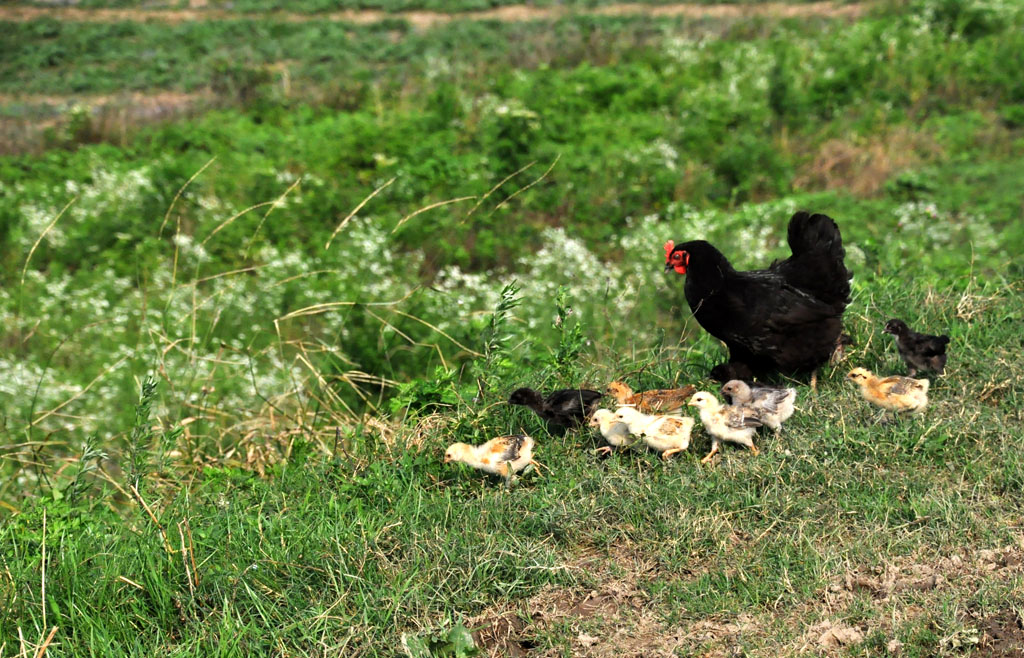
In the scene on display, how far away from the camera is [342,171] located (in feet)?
38.0

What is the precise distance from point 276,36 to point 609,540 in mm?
15931

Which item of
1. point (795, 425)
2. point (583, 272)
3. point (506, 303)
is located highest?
point (506, 303)

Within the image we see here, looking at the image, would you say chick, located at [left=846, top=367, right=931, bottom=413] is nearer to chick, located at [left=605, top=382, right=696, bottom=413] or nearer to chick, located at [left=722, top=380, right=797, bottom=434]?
chick, located at [left=722, top=380, right=797, bottom=434]

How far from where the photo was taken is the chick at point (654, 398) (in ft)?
14.9

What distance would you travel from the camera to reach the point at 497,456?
13.7 ft

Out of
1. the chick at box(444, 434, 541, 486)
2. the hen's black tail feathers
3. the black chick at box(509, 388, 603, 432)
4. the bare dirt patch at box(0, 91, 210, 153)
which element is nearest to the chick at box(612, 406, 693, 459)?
the black chick at box(509, 388, 603, 432)

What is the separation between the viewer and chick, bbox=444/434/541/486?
4168 millimetres

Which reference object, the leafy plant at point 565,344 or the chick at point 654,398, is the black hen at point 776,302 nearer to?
the chick at point 654,398

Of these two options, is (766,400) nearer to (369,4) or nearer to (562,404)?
(562,404)

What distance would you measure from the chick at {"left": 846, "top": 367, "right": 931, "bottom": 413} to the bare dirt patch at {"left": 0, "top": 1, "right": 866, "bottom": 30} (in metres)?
14.8

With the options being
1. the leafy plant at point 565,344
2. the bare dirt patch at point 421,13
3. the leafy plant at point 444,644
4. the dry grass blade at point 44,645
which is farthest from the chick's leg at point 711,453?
the bare dirt patch at point 421,13

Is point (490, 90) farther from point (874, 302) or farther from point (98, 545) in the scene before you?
point (98, 545)

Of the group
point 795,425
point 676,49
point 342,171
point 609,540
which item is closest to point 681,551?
point 609,540

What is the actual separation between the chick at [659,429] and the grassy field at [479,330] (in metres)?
0.12
